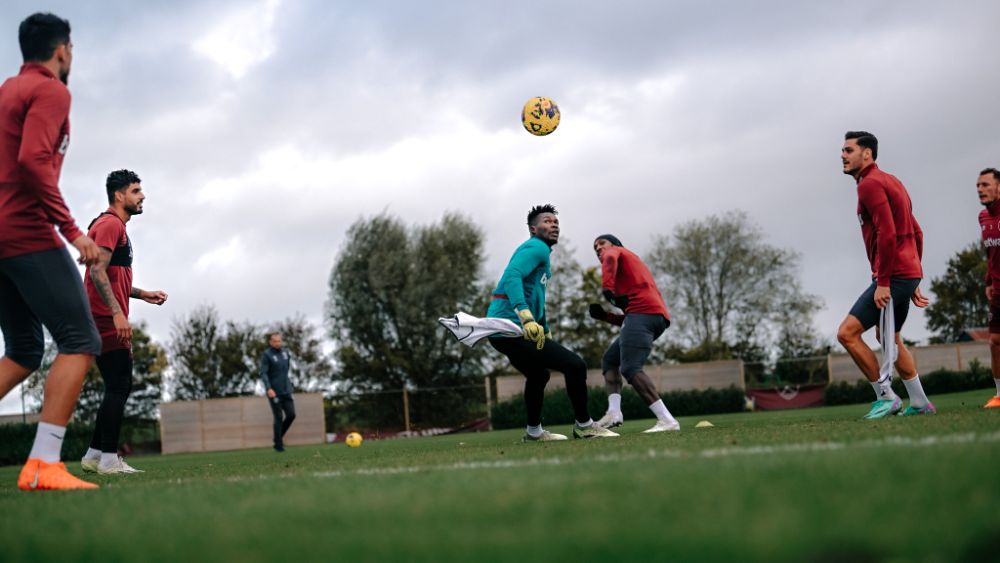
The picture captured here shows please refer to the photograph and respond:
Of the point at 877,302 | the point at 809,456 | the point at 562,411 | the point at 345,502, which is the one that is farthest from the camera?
the point at 562,411

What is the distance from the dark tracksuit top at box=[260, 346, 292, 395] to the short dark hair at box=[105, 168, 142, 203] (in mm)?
9423

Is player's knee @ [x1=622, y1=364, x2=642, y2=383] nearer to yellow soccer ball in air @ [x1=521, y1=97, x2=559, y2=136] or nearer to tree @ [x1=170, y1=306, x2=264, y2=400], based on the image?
yellow soccer ball in air @ [x1=521, y1=97, x2=559, y2=136]

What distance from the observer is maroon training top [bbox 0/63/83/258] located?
502 cm

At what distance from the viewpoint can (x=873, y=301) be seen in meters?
7.96

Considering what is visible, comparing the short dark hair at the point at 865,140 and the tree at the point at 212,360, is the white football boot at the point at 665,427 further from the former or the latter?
the tree at the point at 212,360

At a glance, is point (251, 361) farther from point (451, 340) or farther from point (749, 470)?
point (749, 470)

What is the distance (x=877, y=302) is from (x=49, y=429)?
639 cm

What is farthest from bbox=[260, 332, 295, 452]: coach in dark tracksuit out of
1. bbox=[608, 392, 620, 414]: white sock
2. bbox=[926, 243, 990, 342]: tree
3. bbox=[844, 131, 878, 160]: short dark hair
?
bbox=[926, 243, 990, 342]: tree

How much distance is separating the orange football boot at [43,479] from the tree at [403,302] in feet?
127

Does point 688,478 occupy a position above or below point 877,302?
below

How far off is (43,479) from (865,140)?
704 centimetres

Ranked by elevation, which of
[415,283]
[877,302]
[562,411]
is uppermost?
[415,283]

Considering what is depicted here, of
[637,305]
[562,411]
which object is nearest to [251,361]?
[562,411]

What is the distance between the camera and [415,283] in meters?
45.8
